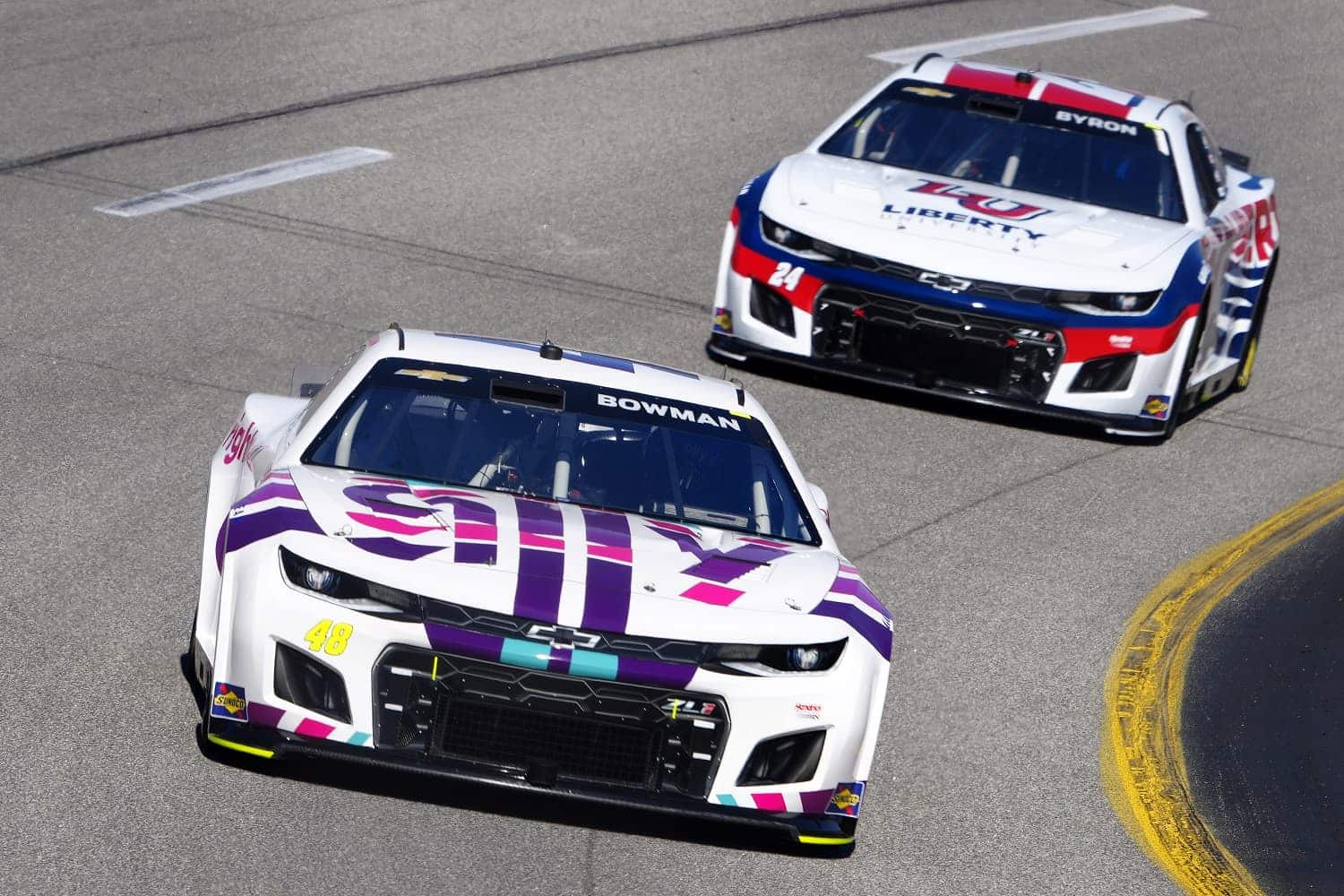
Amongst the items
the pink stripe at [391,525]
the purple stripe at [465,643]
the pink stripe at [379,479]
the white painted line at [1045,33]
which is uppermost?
the pink stripe at [391,525]

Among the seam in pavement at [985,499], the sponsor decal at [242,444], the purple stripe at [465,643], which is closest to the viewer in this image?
the purple stripe at [465,643]

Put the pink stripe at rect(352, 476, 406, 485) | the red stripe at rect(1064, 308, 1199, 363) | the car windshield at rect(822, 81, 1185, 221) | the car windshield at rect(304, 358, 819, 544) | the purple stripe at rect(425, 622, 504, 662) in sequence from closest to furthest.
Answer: the purple stripe at rect(425, 622, 504, 662) → the pink stripe at rect(352, 476, 406, 485) → the car windshield at rect(304, 358, 819, 544) → the red stripe at rect(1064, 308, 1199, 363) → the car windshield at rect(822, 81, 1185, 221)

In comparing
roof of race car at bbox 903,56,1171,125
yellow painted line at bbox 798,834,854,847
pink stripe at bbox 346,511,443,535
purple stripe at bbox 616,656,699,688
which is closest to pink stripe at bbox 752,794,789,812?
yellow painted line at bbox 798,834,854,847

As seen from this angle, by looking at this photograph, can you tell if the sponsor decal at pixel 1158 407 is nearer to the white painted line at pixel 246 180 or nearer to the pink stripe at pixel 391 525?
the pink stripe at pixel 391 525

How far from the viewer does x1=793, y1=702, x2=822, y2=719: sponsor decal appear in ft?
19.8

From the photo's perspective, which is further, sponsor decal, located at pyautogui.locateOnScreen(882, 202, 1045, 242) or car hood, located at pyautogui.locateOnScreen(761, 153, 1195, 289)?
sponsor decal, located at pyautogui.locateOnScreen(882, 202, 1045, 242)

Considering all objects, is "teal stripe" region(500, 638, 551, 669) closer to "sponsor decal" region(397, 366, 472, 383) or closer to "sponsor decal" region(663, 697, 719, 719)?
"sponsor decal" region(663, 697, 719, 719)

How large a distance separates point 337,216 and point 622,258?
184 cm

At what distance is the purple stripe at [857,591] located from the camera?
6.50 metres

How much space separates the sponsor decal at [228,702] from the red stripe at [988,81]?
7.49 m

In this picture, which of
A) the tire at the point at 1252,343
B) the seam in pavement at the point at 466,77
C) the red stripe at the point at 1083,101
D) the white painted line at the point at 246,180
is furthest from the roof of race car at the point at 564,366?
the seam in pavement at the point at 466,77

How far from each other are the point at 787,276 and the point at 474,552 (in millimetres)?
4997

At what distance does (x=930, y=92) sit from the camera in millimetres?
12312

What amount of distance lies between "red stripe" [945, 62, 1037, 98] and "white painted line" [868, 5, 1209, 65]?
651 cm
